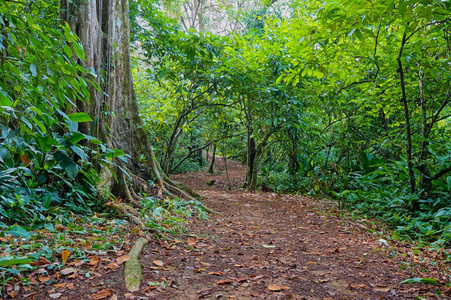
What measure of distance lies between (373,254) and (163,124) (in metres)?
6.79

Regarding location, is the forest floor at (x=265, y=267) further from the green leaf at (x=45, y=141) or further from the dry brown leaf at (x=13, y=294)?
the green leaf at (x=45, y=141)

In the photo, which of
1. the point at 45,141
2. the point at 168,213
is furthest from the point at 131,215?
the point at 45,141

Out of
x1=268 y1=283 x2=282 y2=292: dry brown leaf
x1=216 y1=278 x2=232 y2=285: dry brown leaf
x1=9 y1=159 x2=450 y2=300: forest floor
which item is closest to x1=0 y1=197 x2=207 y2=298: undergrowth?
x1=9 y1=159 x2=450 y2=300: forest floor

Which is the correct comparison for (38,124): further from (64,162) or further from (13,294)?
(13,294)

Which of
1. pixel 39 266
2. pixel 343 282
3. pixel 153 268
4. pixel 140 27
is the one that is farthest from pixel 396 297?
pixel 140 27

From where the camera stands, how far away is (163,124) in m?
8.61

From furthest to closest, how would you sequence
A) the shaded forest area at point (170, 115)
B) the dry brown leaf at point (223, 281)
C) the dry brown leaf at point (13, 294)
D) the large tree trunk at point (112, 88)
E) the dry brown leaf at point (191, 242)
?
the large tree trunk at point (112, 88), the dry brown leaf at point (191, 242), the shaded forest area at point (170, 115), the dry brown leaf at point (223, 281), the dry brown leaf at point (13, 294)

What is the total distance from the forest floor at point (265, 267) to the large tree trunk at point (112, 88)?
1510 mm

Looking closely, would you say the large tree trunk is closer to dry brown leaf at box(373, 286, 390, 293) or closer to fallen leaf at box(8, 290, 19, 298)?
fallen leaf at box(8, 290, 19, 298)

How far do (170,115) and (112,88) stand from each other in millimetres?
4416

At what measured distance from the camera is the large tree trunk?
3803mm

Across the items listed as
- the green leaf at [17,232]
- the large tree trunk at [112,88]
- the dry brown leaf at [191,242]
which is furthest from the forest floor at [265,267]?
the large tree trunk at [112,88]

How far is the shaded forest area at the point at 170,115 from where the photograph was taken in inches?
88.7

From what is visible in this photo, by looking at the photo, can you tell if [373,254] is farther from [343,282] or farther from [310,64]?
[310,64]
